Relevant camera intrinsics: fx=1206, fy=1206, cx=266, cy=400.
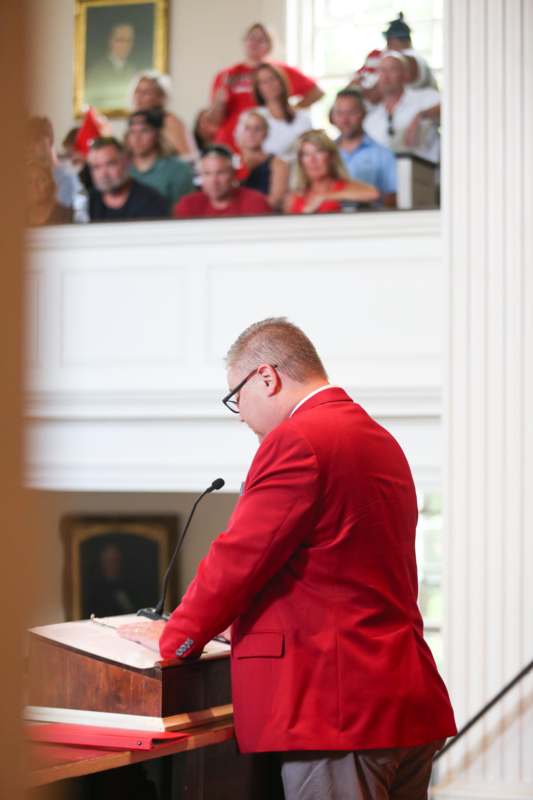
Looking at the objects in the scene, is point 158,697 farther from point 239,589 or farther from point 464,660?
point 464,660

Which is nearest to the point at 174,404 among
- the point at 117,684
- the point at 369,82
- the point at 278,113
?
the point at 278,113

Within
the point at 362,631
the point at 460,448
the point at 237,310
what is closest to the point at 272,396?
the point at 362,631

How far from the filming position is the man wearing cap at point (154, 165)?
26.9ft

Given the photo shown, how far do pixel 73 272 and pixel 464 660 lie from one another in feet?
11.5

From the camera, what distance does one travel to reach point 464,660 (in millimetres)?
5520

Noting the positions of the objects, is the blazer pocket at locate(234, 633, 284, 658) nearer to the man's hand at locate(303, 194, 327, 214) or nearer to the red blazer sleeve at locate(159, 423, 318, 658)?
the red blazer sleeve at locate(159, 423, 318, 658)

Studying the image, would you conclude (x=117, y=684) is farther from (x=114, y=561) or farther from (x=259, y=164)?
(x=114, y=561)

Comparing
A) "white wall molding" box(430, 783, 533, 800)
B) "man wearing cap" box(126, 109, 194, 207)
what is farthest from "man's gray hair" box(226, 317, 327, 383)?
"man wearing cap" box(126, 109, 194, 207)

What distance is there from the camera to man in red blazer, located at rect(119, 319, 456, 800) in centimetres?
237

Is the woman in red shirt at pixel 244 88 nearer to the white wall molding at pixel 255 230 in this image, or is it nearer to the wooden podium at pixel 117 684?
the white wall molding at pixel 255 230

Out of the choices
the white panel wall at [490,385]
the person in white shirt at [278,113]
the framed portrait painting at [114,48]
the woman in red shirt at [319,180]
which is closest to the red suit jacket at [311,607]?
the white panel wall at [490,385]

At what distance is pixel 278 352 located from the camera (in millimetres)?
2588

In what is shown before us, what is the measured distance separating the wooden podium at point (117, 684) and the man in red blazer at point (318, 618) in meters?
0.07

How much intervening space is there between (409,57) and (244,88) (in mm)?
1212
